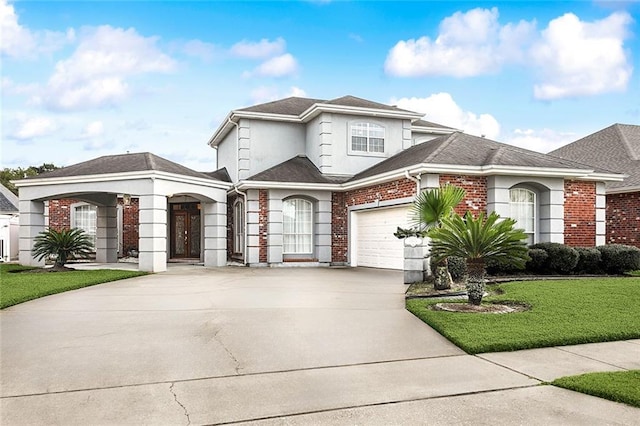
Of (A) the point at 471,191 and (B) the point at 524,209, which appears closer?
(A) the point at 471,191

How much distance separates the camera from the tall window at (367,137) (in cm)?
2170

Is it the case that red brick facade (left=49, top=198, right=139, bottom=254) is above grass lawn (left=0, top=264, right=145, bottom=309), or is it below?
above

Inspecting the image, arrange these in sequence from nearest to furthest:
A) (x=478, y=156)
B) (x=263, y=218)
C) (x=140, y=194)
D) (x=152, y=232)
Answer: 1. (x=478, y=156)
2. (x=152, y=232)
3. (x=140, y=194)
4. (x=263, y=218)

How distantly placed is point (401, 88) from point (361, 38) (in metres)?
4.67

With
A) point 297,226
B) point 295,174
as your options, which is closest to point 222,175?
point 295,174

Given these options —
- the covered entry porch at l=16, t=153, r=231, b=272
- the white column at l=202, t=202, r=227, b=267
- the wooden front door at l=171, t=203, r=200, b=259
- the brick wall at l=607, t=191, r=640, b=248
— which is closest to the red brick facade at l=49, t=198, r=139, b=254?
the wooden front door at l=171, t=203, r=200, b=259

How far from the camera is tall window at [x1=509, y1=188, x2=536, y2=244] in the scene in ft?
53.0

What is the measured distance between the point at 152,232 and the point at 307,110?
8300mm

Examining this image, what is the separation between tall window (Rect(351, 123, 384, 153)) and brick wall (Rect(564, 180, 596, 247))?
7.76m

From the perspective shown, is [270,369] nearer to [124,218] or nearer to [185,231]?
[185,231]

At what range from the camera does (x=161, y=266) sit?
709 inches

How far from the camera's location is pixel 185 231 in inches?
1062

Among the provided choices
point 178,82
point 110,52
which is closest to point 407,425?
point 110,52

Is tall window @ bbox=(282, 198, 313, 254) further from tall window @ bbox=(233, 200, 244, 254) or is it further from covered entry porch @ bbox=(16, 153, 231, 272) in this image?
covered entry porch @ bbox=(16, 153, 231, 272)
